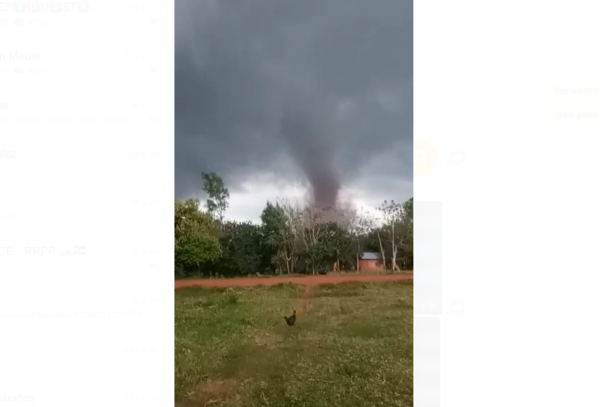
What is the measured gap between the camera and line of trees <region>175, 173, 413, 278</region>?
1646mm

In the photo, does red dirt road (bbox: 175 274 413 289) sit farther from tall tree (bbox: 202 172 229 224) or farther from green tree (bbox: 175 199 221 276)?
tall tree (bbox: 202 172 229 224)

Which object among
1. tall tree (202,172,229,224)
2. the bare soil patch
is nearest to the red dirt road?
the bare soil patch

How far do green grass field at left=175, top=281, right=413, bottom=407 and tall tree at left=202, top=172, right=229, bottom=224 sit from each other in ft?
1.18

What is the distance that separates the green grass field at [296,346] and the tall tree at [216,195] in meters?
0.36

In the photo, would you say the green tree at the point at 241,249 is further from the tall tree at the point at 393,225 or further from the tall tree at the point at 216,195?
the tall tree at the point at 393,225

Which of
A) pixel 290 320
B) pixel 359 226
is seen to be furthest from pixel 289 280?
pixel 359 226

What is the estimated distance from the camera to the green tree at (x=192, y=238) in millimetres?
1596

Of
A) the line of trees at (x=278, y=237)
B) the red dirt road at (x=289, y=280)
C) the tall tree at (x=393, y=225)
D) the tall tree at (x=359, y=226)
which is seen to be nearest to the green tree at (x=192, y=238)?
the line of trees at (x=278, y=237)
